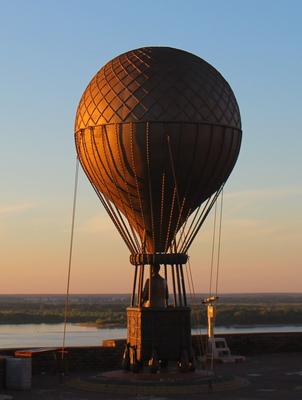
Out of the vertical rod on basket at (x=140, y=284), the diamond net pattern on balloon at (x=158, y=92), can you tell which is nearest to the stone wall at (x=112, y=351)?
the vertical rod on basket at (x=140, y=284)

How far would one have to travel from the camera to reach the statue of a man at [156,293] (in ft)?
102

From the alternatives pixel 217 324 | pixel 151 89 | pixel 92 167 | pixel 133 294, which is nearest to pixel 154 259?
pixel 133 294

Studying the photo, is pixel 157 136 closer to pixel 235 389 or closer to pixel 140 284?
pixel 140 284

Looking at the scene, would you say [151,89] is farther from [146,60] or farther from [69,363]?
[69,363]

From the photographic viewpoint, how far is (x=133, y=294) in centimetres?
3169

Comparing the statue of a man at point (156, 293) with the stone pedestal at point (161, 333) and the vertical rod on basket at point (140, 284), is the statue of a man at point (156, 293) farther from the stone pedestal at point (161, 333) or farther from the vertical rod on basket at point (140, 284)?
the stone pedestal at point (161, 333)

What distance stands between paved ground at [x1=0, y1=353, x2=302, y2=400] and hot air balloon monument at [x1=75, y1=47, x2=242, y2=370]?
273 cm

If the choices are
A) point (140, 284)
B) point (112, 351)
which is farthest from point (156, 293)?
point (112, 351)

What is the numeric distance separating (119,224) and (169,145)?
13.2 feet

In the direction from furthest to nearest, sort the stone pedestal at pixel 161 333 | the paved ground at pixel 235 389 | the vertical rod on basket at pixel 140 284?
1. the vertical rod on basket at pixel 140 284
2. the stone pedestal at pixel 161 333
3. the paved ground at pixel 235 389

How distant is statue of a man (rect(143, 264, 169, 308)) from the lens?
102 feet

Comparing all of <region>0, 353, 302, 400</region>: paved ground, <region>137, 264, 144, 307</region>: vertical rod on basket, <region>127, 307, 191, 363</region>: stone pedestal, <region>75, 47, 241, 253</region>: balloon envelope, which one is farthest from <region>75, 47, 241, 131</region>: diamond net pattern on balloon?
<region>0, 353, 302, 400</region>: paved ground

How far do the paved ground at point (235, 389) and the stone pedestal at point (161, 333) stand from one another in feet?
6.16

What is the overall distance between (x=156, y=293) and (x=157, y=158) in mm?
5030
